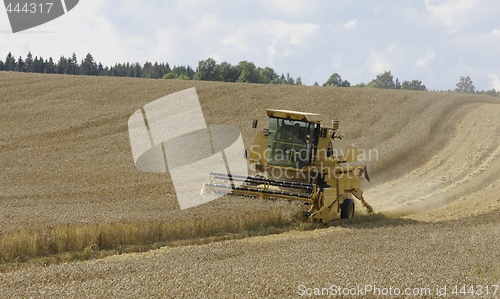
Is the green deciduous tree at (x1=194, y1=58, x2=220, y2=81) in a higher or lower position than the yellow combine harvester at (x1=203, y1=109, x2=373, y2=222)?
higher

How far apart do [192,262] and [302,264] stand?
5.69 ft

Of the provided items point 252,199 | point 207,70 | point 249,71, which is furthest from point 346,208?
point 249,71

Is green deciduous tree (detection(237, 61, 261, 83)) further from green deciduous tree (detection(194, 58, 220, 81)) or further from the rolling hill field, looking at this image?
the rolling hill field

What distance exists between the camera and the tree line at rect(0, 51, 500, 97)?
84.0 m

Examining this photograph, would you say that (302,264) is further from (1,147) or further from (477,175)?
(1,147)

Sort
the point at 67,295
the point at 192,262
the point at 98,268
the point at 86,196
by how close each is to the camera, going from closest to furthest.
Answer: the point at 67,295 < the point at 98,268 < the point at 192,262 < the point at 86,196

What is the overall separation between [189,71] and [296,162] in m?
124

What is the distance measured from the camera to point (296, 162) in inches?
635

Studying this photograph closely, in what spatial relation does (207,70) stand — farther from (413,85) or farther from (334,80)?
(413,85)

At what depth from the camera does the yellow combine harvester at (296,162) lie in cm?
1584

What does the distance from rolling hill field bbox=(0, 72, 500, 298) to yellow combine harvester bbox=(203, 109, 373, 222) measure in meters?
0.71

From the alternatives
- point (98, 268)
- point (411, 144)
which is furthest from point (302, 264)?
point (411, 144)

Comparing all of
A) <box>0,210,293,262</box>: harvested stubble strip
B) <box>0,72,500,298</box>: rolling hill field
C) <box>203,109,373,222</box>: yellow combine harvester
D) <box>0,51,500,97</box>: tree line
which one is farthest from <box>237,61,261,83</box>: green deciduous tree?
<box>0,210,293,262</box>: harvested stubble strip

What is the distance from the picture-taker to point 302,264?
874 cm
